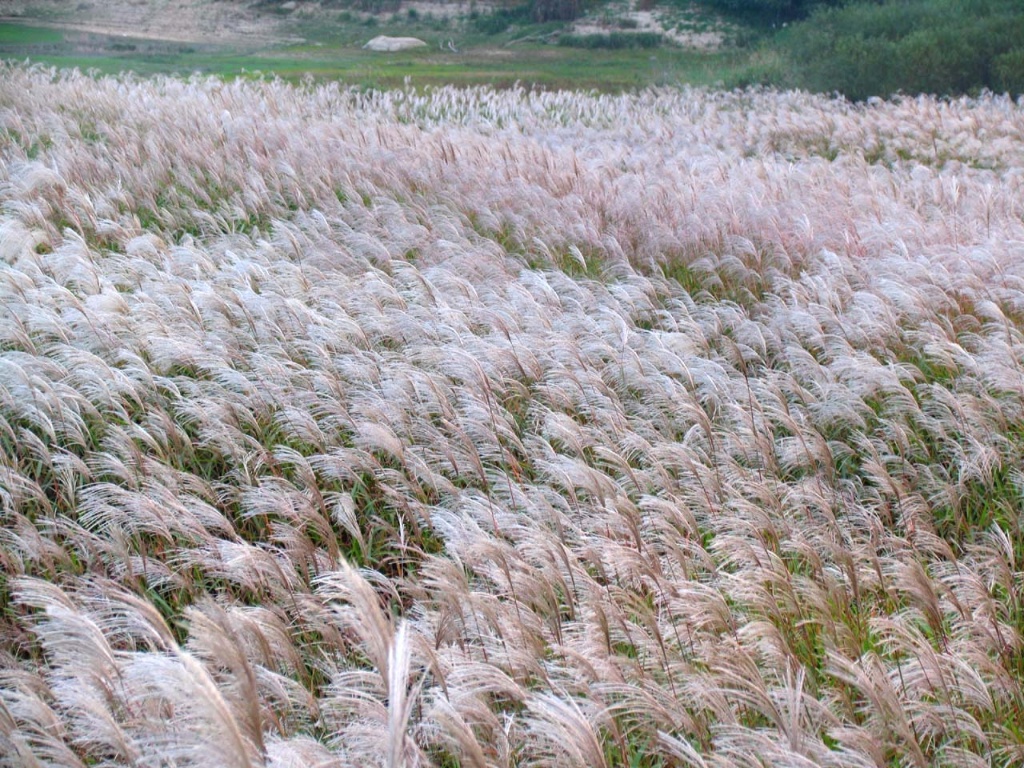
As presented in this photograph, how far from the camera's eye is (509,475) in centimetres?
364

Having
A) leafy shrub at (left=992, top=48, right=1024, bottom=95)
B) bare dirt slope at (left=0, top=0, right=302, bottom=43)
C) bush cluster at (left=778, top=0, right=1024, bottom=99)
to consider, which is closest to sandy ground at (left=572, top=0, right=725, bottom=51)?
bush cluster at (left=778, top=0, right=1024, bottom=99)

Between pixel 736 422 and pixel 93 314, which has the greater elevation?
pixel 93 314

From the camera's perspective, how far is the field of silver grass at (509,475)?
2145 millimetres

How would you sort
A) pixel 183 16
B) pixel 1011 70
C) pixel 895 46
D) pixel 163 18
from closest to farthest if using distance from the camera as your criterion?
pixel 163 18, pixel 183 16, pixel 1011 70, pixel 895 46

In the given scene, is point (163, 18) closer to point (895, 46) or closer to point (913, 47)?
point (895, 46)

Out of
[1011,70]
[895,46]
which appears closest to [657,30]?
[895,46]

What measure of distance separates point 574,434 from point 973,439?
150 cm

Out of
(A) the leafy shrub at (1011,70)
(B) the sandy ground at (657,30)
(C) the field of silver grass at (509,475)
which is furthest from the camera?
(B) the sandy ground at (657,30)

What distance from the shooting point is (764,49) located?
57.0ft

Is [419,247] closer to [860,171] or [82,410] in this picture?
[82,410]

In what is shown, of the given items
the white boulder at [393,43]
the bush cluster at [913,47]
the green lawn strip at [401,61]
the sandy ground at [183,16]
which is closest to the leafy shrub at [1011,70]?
the bush cluster at [913,47]

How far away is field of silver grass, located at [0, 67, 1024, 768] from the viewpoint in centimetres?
214

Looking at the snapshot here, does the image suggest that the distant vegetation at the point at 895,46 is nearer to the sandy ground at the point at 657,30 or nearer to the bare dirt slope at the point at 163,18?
the sandy ground at the point at 657,30

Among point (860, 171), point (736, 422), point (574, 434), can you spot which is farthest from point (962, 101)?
point (574, 434)
